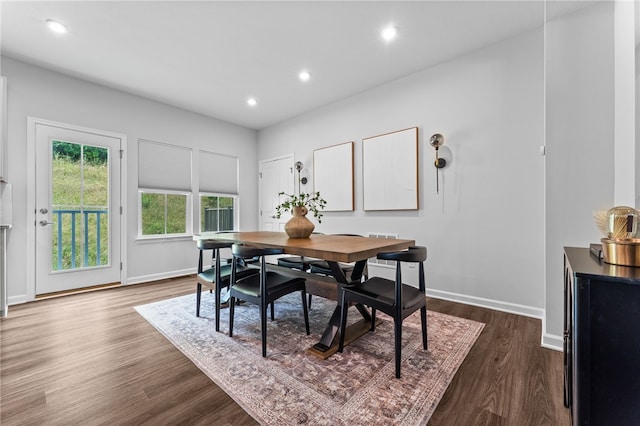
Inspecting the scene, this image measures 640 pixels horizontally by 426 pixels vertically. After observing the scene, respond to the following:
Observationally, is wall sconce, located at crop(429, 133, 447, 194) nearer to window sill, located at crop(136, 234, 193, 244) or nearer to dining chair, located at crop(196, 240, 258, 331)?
dining chair, located at crop(196, 240, 258, 331)

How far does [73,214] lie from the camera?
3.55 m

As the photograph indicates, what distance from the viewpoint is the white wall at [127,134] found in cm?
312

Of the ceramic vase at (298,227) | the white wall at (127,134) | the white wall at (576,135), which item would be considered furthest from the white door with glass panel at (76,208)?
the white wall at (576,135)

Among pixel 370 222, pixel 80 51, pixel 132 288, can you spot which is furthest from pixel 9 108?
pixel 370 222

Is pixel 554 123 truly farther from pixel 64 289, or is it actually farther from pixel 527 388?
pixel 64 289

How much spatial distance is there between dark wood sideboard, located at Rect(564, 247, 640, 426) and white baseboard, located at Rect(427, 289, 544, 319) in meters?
2.16

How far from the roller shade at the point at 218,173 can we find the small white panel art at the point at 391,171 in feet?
9.19

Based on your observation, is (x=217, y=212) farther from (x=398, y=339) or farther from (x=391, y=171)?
(x=398, y=339)

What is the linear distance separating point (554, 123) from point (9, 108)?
550cm

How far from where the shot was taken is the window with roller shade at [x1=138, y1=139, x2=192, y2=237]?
417 cm

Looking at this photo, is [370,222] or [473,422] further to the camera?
[370,222]

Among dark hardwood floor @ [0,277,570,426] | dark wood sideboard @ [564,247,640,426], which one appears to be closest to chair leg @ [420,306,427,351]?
dark hardwood floor @ [0,277,570,426]

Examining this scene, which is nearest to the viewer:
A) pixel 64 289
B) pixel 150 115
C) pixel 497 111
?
pixel 497 111

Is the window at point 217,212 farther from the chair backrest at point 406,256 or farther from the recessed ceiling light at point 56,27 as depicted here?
the chair backrest at point 406,256
